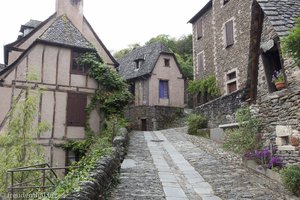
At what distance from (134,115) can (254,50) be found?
15256 millimetres

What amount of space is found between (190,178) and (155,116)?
1472 centimetres

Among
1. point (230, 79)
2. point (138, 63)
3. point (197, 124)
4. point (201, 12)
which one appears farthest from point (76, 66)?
point (201, 12)

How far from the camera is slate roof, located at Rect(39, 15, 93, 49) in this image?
45.2ft

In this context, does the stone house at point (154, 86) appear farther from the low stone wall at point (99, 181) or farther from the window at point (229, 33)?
the low stone wall at point (99, 181)

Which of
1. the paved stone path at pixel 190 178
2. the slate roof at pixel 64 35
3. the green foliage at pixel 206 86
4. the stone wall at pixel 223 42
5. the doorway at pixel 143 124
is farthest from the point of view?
the doorway at pixel 143 124

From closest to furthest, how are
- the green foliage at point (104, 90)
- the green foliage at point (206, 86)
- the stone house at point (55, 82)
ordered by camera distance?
the stone house at point (55, 82) < the green foliage at point (104, 90) < the green foliage at point (206, 86)

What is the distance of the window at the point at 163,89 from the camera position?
75.0 feet

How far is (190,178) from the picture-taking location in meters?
7.16

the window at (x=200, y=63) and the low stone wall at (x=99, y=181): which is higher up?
the window at (x=200, y=63)

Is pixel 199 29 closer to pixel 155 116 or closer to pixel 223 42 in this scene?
pixel 223 42

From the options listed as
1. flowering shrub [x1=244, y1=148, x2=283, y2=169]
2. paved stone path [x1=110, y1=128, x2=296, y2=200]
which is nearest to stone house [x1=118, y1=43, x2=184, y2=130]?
paved stone path [x1=110, y1=128, x2=296, y2=200]

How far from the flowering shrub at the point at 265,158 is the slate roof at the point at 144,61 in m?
15.0

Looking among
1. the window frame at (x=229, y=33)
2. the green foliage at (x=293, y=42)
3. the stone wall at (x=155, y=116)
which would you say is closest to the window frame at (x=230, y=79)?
the window frame at (x=229, y=33)

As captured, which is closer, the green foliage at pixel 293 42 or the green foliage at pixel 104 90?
the green foliage at pixel 293 42
